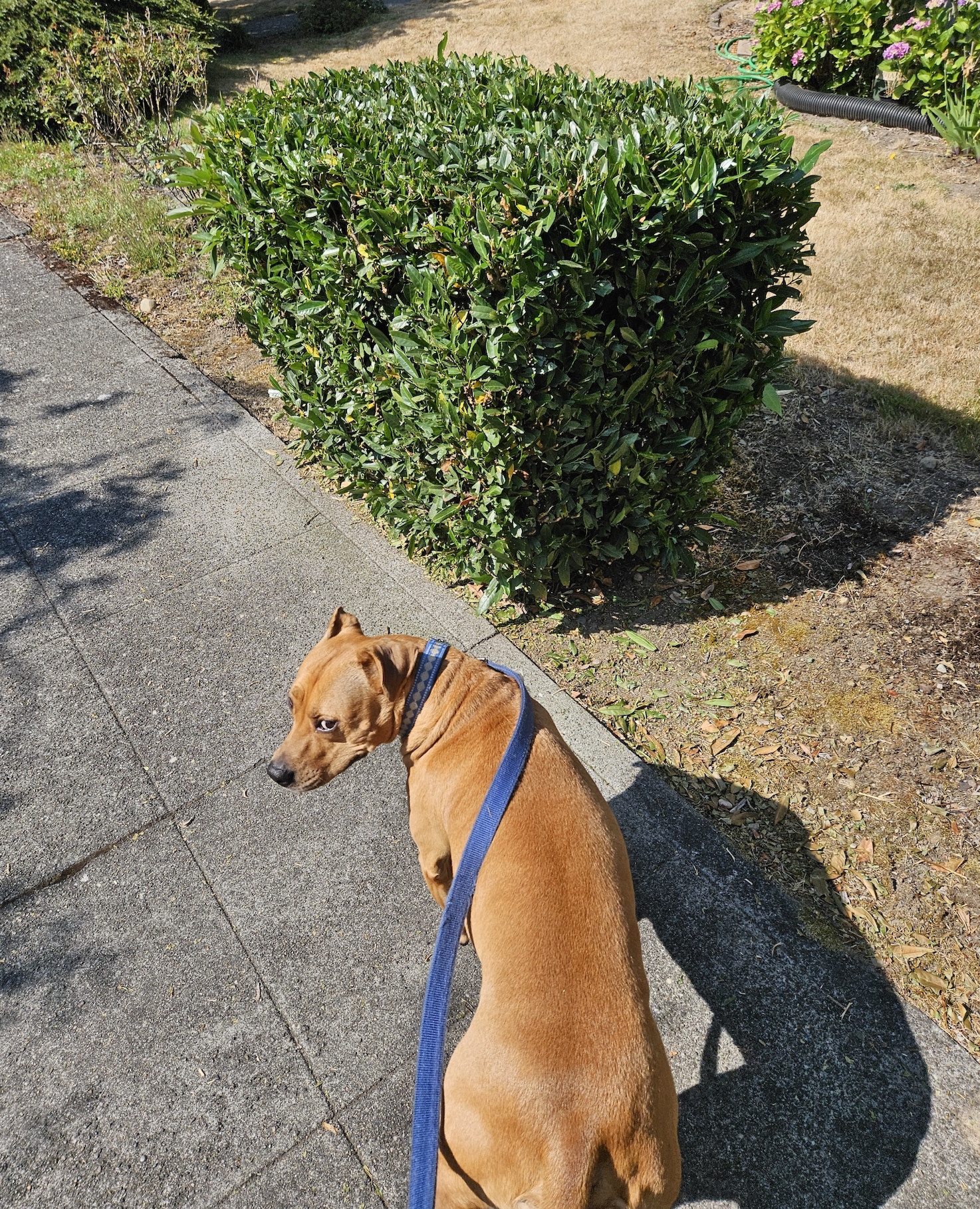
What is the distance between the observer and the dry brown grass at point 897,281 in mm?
6293

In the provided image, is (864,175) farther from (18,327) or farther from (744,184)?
(18,327)

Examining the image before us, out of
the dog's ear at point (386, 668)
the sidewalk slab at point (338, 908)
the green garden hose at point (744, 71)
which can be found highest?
the green garden hose at point (744, 71)

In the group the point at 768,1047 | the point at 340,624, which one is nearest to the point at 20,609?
the point at 340,624

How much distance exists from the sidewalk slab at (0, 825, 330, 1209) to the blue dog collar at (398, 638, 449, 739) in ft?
4.07

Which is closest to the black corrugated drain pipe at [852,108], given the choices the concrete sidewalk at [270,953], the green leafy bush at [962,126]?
the green leafy bush at [962,126]

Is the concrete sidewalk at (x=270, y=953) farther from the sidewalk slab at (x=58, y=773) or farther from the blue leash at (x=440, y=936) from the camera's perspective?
the blue leash at (x=440, y=936)

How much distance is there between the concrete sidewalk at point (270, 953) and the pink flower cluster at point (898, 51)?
9492 millimetres

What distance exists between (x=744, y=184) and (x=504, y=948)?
3277mm

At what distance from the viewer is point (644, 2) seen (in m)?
15.6

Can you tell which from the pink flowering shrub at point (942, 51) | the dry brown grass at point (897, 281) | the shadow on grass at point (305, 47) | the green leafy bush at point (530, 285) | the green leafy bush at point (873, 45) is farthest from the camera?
the shadow on grass at point (305, 47)

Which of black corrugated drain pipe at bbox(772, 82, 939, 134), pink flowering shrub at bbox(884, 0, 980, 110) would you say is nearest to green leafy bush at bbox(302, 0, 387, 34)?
black corrugated drain pipe at bbox(772, 82, 939, 134)

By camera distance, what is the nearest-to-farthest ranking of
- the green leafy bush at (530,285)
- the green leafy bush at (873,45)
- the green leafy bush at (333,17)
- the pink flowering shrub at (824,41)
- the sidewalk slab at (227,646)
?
the green leafy bush at (530,285) → the sidewalk slab at (227,646) → the green leafy bush at (873,45) → the pink flowering shrub at (824,41) → the green leafy bush at (333,17)

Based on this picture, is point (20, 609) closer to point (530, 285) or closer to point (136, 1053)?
point (136, 1053)

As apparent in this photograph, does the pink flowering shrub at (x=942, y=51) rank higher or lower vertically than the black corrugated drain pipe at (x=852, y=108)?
higher
